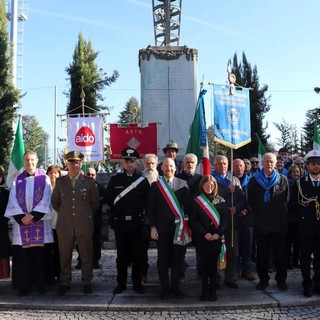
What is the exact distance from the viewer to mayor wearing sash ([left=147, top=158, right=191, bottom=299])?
522cm

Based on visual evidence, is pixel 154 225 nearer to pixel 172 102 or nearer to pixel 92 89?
pixel 172 102

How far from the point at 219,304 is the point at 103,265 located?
2803 millimetres

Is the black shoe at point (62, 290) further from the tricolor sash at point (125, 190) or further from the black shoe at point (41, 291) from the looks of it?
the tricolor sash at point (125, 190)

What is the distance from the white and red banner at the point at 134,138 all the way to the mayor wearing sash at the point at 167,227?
21.6 ft

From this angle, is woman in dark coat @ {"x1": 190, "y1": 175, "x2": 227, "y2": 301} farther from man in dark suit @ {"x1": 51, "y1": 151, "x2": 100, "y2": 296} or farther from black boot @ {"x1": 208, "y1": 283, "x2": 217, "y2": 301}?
man in dark suit @ {"x1": 51, "y1": 151, "x2": 100, "y2": 296}

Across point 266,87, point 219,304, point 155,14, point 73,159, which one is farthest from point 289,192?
point 266,87

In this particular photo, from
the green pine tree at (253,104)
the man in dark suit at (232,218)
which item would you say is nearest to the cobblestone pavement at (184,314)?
the man in dark suit at (232,218)

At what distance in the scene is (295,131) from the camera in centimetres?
3086

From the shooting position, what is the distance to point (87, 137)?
11711 millimetres

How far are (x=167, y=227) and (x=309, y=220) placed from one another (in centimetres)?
185

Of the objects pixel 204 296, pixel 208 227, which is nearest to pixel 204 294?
pixel 204 296

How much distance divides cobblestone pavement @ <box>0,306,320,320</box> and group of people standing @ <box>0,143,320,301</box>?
0.38 metres

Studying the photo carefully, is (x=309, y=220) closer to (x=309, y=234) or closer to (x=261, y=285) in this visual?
(x=309, y=234)

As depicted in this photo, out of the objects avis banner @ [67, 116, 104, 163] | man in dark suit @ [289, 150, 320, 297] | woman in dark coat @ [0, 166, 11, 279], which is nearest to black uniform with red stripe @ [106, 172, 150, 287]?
woman in dark coat @ [0, 166, 11, 279]
